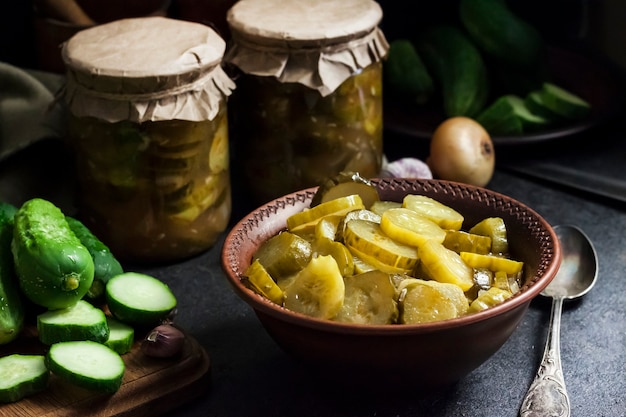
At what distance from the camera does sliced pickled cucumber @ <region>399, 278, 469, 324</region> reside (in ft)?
3.23

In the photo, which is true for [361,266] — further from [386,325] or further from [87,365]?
[87,365]

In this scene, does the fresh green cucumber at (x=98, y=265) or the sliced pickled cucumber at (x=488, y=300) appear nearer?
the sliced pickled cucumber at (x=488, y=300)

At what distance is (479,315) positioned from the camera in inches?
37.7

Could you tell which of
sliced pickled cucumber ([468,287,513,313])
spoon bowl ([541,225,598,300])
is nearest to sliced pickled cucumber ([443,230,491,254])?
sliced pickled cucumber ([468,287,513,313])

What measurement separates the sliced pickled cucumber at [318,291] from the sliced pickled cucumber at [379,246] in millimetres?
74

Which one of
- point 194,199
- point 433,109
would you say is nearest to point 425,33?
point 433,109

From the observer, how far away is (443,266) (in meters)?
1.05

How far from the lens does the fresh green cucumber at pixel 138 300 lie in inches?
46.6

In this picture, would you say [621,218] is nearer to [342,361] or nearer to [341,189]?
[341,189]

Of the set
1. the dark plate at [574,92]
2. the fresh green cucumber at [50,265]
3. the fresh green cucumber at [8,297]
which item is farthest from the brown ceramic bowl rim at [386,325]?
the dark plate at [574,92]

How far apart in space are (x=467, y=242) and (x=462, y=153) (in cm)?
46

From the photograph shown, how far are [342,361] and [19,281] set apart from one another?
0.47 m

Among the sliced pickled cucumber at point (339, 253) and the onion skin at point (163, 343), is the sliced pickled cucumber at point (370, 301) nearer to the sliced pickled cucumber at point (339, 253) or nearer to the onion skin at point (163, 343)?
the sliced pickled cucumber at point (339, 253)

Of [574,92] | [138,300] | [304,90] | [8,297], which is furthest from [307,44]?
[574,92]
